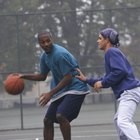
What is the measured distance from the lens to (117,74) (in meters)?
6.42

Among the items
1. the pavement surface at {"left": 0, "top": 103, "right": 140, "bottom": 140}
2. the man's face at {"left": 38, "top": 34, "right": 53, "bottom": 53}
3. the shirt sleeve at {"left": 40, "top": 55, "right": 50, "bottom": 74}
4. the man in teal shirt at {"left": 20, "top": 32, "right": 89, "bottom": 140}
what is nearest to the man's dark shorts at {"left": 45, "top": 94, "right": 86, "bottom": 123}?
the man in teal shirt at {"left": 20, "top": 32, "right": 89, "bottom": 140}

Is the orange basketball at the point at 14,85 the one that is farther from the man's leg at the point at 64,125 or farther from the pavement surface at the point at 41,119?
the pavement surface at the point at 41,119

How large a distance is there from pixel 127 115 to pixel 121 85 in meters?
0.37

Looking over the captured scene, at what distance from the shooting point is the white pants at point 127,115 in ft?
20.7

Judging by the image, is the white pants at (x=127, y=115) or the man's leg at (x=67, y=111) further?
the man's leg at (x=67, y=111)

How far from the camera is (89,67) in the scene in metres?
14.5

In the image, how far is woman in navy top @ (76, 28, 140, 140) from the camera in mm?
6352

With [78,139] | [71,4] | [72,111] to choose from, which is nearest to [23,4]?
[71,4]

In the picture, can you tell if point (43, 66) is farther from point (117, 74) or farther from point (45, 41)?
point (117, 74)

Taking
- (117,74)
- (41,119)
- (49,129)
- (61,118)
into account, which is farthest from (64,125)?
(41,119)

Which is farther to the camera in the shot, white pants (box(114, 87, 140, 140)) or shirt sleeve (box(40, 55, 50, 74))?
shirt sleeve (box(40, 55, 50, 74))

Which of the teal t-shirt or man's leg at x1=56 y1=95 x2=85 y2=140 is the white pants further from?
the teal t-shirt

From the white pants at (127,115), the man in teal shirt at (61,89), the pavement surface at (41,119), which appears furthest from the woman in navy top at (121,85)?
the pavement surface at (41,119)

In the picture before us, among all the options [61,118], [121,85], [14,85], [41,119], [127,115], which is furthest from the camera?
[41,119]
